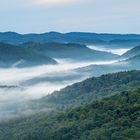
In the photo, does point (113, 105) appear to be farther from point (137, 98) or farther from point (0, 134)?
point (0, 134)

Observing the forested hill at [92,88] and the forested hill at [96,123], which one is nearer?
the forested hill at [96,123]

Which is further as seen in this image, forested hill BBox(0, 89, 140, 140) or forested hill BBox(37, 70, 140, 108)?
forested hill BBox(37, 70, 140, 108)

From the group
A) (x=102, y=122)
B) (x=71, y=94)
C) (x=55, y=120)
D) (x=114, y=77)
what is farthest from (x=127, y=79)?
(x=102, y=122)

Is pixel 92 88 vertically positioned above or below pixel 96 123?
above

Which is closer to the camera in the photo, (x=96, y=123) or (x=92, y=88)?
(x=96, y=123)

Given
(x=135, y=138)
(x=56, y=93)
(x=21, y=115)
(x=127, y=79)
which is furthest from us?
(x=56, y=93)
